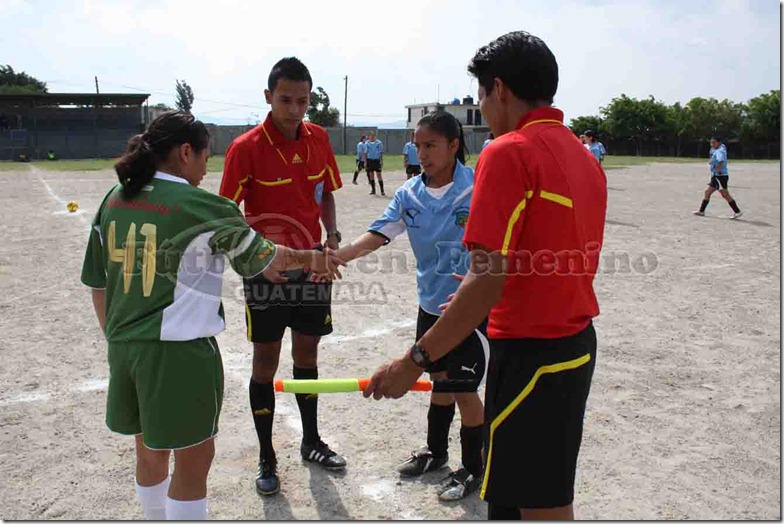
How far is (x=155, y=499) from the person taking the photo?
3.25m

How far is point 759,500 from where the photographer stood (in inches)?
155

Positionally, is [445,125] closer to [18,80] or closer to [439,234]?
[439,234]

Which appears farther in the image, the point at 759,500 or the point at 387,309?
the point at 387,309

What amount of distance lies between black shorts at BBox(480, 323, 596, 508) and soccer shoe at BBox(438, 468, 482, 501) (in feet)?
5.46

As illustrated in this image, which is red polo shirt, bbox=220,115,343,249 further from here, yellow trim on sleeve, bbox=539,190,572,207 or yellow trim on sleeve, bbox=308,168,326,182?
yellow trim on sleeve, bbox=539,190,572,207

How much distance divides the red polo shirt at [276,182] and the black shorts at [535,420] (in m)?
2.37

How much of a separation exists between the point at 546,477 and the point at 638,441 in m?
2.61

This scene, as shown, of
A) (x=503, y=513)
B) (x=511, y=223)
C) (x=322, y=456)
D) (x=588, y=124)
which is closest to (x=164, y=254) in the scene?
(x=511, y=223)

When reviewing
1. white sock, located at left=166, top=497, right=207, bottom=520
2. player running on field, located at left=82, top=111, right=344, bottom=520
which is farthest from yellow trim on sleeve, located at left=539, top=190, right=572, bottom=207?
white sock, located at left=166, top=497, right=207, bottom=520

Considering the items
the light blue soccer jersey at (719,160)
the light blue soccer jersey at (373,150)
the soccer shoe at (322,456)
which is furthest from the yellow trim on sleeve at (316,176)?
the light blue soccer jersey at (373,150)

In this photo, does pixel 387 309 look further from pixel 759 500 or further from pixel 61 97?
pixel 61 97

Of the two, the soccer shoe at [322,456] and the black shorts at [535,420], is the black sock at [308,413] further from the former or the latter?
the black shorts at [535,420]

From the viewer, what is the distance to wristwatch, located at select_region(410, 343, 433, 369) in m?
2.48

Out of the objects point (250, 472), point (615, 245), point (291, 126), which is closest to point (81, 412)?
point (250, 472)
